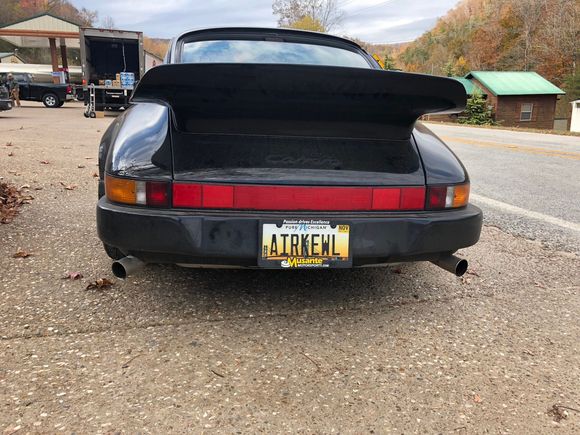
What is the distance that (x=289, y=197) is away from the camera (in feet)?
7.13

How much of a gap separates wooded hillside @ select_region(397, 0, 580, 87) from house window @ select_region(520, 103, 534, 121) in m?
8.15

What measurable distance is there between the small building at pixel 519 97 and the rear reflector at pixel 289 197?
136 ft

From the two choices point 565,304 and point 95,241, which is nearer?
point 565,304

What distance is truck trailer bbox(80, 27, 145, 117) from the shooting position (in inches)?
682

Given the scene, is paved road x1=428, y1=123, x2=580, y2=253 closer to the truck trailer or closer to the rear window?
the rear window

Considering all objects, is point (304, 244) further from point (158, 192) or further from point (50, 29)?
point (50, 29)

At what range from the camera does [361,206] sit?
Answer: 2.24 meters

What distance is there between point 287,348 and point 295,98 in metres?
1.12

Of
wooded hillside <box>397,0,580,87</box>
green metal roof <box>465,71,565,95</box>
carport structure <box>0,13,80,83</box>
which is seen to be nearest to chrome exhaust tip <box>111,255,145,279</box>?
carport structure <box>0,13,80,83</box>

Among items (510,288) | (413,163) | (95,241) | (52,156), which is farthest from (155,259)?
(52,156)

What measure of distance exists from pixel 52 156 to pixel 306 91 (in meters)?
6.84

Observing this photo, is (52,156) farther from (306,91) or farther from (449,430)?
(449,430)

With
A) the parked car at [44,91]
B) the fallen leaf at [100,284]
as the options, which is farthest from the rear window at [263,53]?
the parked car at [44,91]

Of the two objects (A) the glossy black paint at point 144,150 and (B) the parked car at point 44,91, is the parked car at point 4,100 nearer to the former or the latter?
(B) the parked car at point 44,91
